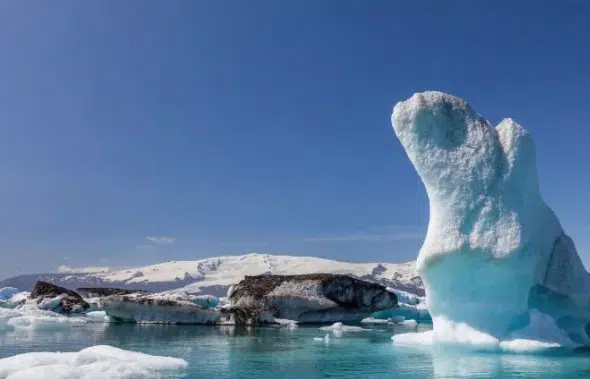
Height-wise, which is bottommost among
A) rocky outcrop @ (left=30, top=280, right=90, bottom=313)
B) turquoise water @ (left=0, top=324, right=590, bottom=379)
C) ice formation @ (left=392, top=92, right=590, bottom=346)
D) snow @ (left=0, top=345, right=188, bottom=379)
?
turquoise water @ (left=0, top=324, right=590, bottom=379)

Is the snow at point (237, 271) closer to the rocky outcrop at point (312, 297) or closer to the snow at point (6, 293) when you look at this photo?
the snow at point (6, 293)

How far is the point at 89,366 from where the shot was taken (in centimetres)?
1070

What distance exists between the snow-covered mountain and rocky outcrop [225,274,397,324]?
1824 inches

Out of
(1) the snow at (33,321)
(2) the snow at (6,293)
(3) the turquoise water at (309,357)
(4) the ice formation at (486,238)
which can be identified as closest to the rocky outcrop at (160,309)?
(1) the snow at (33,321)

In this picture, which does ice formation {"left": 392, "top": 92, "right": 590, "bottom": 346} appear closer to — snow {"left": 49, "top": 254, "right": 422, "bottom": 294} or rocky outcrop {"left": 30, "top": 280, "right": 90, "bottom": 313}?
rocky outcrop {"left": 30, "top": 280, "right": 90, "bottom": 313}

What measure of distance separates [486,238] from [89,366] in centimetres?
1294

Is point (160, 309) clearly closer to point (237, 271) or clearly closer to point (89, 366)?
point (89, 366)

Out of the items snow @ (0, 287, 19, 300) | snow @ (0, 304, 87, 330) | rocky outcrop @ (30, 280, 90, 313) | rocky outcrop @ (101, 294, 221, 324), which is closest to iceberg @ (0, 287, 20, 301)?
snow @ (0, 287, 19, 300)

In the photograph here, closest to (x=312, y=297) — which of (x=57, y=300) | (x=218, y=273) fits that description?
(x=57, y=300)

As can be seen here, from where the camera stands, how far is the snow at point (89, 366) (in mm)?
10086

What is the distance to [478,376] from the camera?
12.3 metres

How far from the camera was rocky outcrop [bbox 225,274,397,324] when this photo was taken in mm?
33625

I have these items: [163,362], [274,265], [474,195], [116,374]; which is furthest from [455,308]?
[274,265]

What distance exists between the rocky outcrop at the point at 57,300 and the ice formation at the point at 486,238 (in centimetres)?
2791
